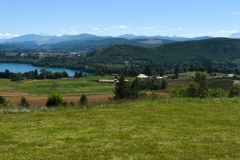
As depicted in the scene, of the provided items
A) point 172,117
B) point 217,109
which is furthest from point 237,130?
point 217,109

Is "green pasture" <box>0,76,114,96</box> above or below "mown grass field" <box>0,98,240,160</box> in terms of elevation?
below

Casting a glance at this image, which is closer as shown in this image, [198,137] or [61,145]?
[61,145]

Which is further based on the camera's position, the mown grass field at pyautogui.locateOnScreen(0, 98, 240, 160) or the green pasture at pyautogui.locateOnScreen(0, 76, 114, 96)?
the green pasture at pyautogui.locateOnScreen(0, 76, 114, 96)

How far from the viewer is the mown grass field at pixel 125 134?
1004 cm

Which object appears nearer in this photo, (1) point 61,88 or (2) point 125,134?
(2) point 125,134

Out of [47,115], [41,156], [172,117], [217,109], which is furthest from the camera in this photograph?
[217,109]

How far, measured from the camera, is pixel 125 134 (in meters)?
12.8

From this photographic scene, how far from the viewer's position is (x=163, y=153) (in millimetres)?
10023

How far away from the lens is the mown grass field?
10.0 meters

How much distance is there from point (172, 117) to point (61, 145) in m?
8.39

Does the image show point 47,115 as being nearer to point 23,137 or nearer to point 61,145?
point 23,137

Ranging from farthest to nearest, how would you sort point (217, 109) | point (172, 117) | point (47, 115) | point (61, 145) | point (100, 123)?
point (217, 109) → point (47, 115) → point (172, 117) → point (100, 123) → point (61, 145)

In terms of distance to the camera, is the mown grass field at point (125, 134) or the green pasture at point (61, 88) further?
the green pasture at point (61, 88)

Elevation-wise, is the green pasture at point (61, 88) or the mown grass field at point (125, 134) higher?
the mown grass field at point (125, 134)
